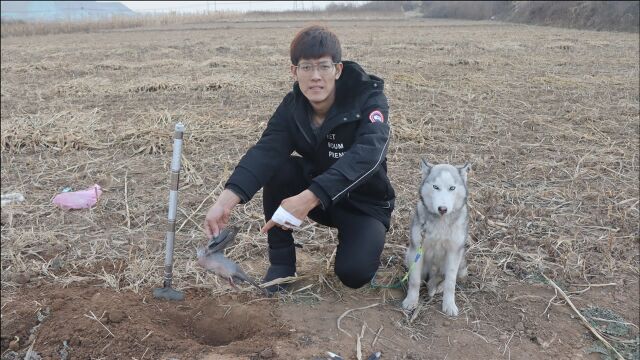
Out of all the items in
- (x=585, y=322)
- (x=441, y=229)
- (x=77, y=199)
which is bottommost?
(x=585, y=322)

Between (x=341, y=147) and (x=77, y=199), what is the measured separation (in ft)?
9.10

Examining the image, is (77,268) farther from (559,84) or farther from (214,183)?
(559,84)

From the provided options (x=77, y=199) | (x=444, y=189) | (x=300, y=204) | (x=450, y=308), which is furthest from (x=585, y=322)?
(x=77, y=199)

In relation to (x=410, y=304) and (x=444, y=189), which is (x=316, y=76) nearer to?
(x=444, y=189)

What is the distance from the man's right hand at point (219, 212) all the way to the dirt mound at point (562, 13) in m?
23.7

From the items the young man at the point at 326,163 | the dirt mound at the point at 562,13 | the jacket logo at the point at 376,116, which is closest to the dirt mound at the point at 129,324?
the young man at the point at 326,163

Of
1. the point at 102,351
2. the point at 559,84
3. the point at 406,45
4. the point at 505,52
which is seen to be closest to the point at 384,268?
the point at 102,351

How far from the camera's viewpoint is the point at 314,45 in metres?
2.87

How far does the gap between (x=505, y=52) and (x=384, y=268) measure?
12294 millimetres

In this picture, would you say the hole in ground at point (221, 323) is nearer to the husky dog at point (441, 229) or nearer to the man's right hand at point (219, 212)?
the man's right hand at point (219, 212)

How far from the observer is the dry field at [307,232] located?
2.91m

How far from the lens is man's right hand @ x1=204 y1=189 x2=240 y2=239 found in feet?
9.48

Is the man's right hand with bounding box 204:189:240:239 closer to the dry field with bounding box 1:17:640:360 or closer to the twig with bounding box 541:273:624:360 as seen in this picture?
the dry field with bounding box 1:17:640:360

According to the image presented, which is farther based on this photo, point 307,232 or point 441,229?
point 307,232
